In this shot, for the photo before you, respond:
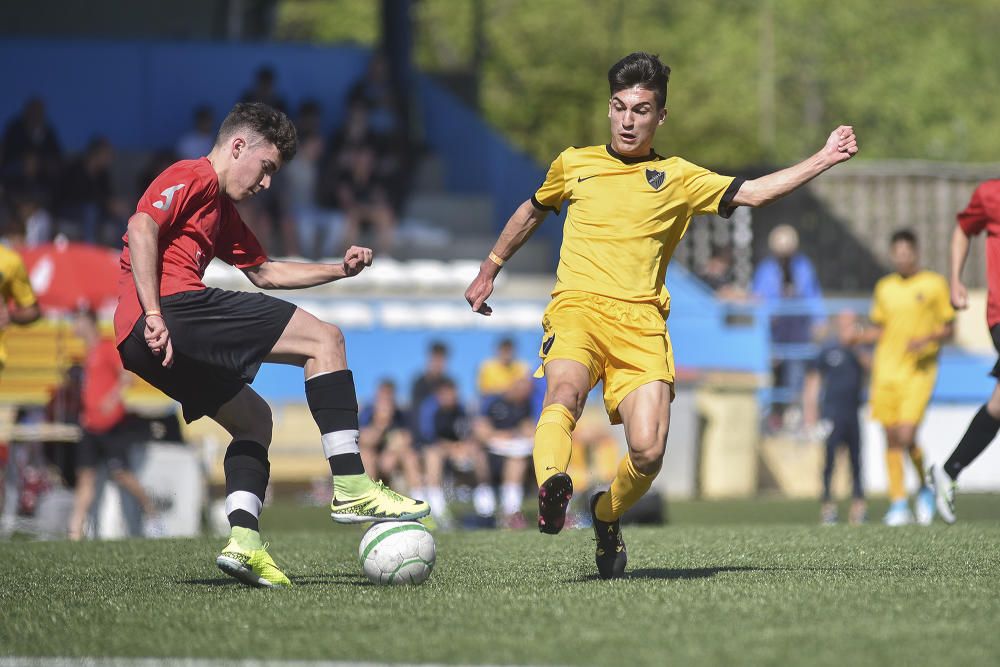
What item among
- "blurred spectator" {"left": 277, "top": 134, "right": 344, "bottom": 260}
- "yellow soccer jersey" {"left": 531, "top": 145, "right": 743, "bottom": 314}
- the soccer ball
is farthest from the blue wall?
the soccer ball

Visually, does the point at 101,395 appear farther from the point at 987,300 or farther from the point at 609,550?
the point at 609,550

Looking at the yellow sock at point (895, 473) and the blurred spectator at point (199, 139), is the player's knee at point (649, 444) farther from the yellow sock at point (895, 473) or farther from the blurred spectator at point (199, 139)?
the blurred spectator at point (199, 139)

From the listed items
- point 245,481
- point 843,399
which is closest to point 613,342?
→ point 245,481

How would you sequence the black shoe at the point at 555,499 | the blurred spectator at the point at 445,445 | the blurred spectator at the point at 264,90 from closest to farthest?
the black shoe at the point at 555,499 < the blurred spectator at the point at 445,445 < the blurred spectator at the point at 264,90

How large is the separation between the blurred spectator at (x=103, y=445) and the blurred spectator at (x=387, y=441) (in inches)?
139

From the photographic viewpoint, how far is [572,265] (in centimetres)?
681

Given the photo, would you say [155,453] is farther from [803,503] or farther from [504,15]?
[504,15]

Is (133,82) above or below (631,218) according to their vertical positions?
above

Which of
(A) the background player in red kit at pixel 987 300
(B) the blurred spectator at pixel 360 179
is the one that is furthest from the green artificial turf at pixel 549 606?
(B) the blurred spectator at pixel 360 179

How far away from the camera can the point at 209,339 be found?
6543 millimetres

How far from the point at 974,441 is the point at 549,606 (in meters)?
4.95

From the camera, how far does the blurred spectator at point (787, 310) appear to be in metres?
19.6

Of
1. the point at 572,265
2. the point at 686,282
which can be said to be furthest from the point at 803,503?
the point at 572,265

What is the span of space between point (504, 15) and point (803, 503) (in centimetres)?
3559
